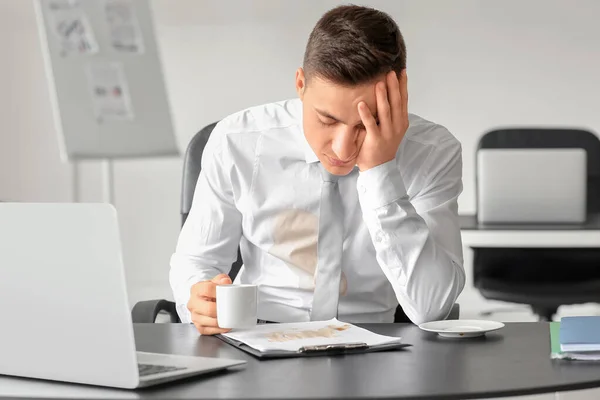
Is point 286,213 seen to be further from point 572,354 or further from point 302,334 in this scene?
point 572,354

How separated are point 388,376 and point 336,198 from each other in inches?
26.6

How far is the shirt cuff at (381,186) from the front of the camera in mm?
1554

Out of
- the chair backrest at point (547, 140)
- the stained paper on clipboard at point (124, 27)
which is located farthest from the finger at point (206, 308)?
the stained paper on clipboard at point (124, 27)

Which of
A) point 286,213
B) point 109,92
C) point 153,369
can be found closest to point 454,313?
point 286,213

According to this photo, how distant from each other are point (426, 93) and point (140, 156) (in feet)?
5.74

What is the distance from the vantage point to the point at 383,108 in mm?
1552

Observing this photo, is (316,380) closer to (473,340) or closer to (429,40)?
(473,340)

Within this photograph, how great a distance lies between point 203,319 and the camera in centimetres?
141

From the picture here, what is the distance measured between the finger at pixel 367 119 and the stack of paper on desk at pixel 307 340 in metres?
0.35

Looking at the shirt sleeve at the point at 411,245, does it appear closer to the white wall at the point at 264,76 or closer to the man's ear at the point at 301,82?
the man's ear at the point at 301,82

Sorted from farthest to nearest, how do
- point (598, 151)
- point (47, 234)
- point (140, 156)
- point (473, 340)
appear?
1. point (140, 156)
2. point (598, 151)
3. point (473, 340)
4. point (47, 234)

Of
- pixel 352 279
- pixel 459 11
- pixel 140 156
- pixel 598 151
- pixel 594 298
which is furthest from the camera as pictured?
pixel 459 11

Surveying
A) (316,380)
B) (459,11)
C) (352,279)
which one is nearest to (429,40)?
(459,11)

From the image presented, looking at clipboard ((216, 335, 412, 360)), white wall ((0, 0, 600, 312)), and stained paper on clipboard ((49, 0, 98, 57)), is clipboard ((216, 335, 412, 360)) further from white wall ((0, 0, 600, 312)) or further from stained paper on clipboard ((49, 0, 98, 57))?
white wall ((0, 0, 600, 312))
